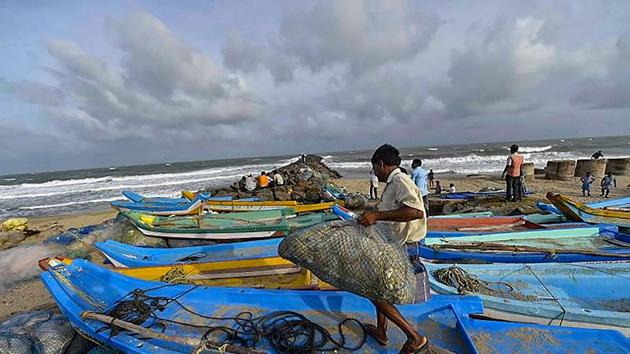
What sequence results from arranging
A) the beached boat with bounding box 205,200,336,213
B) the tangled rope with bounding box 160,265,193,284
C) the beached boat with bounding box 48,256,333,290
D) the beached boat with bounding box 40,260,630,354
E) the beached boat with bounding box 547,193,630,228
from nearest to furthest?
the beached boat with bounding box 40,260,630,354
the tangled rope with bounding box 160,265,193,284
the beached boat with bounding box 48,256,333,290
the beached boat with bounding box 547,193,630,228
the beached boat with bounding box 205,200,336,213

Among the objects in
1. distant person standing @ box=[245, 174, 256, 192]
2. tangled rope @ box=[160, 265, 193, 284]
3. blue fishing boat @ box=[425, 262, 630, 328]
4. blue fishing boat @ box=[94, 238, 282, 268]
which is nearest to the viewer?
blue fishing boat @ box=[425, 262, 630, 328]

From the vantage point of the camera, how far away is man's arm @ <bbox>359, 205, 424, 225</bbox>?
2.79 meters

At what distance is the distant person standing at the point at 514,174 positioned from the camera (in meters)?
10.3

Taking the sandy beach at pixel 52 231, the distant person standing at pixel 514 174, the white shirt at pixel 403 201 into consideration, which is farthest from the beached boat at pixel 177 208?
the distant person standing at pixel 514 174

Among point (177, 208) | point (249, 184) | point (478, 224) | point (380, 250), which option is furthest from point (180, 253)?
point (249, 184)

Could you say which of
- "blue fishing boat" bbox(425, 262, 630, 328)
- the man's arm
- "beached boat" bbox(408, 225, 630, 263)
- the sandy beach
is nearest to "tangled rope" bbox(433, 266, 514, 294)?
"blue fishing boat" bbox(425, 262, 630, 328)

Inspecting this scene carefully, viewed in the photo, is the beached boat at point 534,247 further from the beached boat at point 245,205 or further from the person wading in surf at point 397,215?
the beached boat at point 245,205

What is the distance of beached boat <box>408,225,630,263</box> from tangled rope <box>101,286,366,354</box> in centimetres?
240

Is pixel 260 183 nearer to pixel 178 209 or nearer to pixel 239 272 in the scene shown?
pixel 178 209

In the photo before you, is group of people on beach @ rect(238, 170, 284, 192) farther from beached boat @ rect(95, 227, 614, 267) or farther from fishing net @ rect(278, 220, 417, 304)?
fishing net @ rect(278, 220, 417, 304)

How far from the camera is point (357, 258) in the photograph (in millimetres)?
2707

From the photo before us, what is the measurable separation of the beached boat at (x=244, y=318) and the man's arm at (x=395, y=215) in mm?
1211

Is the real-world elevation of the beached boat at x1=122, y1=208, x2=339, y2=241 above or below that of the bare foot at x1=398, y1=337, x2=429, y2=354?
below

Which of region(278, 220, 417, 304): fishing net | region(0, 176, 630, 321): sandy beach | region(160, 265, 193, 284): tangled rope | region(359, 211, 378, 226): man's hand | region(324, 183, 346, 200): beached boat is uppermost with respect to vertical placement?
region(359, 211, 378, 226): man's hand
